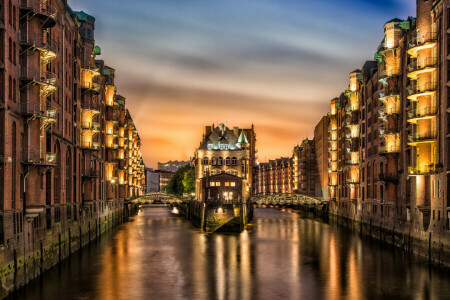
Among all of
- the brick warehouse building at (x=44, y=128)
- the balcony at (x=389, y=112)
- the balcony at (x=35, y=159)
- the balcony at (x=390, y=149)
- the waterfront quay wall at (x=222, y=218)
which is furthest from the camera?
the waterfront quay wall at (x=222, y=218)

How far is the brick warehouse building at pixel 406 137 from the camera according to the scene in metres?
42.8

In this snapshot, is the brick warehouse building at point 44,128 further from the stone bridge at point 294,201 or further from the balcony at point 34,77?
the stone bridge at point 294,201

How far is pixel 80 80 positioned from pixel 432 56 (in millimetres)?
35312

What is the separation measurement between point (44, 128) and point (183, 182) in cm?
11565

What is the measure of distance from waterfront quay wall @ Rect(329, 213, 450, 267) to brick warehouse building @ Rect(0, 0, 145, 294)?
28459 mm

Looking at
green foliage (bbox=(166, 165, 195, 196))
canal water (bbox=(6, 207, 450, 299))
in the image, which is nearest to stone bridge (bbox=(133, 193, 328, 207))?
green foliage (bbox=(166, 165, 195, 196))

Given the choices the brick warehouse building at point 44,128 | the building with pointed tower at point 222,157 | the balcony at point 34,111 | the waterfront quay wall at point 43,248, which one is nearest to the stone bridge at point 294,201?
the building with pointed tower at point 222,157

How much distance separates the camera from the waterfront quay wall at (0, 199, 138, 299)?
1189 inches

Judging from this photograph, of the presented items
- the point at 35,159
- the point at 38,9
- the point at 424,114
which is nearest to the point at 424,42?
the point at 424,114

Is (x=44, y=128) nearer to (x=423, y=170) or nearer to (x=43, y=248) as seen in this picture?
(x=43, y=248)

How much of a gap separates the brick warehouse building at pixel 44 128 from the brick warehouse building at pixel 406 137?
2831cm

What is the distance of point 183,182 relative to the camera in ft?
502

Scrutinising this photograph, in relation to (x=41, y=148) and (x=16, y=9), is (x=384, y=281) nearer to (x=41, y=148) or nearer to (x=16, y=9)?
(x=41, y=148)

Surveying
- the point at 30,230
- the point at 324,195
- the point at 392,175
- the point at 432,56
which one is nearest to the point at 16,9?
the point at 30,230
